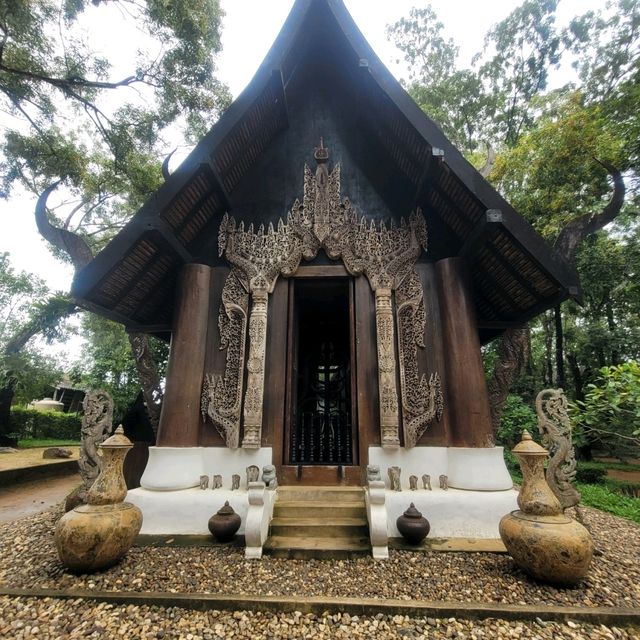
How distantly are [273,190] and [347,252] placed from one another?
5.08 ft

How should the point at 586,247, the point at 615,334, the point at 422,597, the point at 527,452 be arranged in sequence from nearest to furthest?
the point at 422,597 < the point at 527,452 < the point at 586,247 < the point at 615,334

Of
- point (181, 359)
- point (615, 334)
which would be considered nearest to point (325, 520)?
point (181, 359)

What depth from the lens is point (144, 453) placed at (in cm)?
648

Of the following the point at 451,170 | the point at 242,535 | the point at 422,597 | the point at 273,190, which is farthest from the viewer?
the point at 273,190

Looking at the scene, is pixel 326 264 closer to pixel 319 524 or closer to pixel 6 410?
pixel 319 524

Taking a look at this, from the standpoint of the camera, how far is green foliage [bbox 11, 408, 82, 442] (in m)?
16.4

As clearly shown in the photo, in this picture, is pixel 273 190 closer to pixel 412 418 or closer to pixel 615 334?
pixel 412 418

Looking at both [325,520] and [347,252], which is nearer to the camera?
[325,520]

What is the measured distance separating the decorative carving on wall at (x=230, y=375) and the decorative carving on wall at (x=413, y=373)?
199cm

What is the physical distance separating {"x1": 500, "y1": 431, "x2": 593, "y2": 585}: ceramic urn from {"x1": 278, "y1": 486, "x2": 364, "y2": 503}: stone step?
1522 millimetres

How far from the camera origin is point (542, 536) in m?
2.62

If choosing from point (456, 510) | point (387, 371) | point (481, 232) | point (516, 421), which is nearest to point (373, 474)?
point (456, 510)

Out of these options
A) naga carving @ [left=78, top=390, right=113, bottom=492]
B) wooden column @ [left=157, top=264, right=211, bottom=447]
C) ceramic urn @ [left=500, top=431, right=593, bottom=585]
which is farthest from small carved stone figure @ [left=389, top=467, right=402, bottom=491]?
naga carving @ [left=78, top=390, right=113, bottom=492]

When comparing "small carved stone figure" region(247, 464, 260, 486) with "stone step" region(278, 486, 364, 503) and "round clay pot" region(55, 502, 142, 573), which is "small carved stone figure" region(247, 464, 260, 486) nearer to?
"stone step" region(278, 486, 364, 503)
